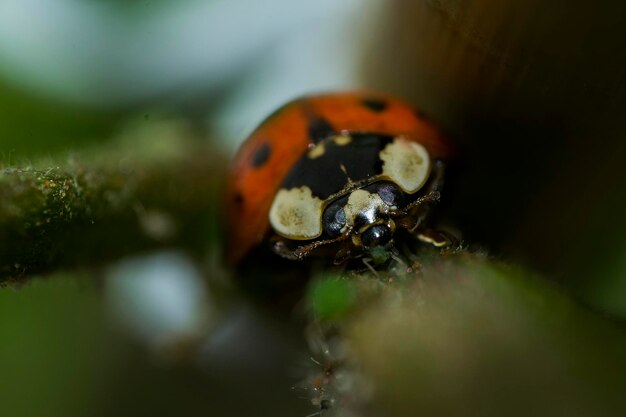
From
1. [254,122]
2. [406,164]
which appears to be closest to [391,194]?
[406,164]

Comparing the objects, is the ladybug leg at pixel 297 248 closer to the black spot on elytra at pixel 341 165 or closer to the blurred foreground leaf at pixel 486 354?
the black spot on elytra at pixel 341 165

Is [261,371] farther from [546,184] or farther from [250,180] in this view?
[546,184]

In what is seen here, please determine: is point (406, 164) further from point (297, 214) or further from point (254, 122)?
point (254, 122)

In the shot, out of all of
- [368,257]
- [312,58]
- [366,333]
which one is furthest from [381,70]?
[366,333]

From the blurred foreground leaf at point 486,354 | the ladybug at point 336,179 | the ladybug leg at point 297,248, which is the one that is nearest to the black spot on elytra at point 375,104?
the ladybug at point 336,179

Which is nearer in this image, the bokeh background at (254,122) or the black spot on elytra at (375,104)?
the bokeh background at (254,122)
